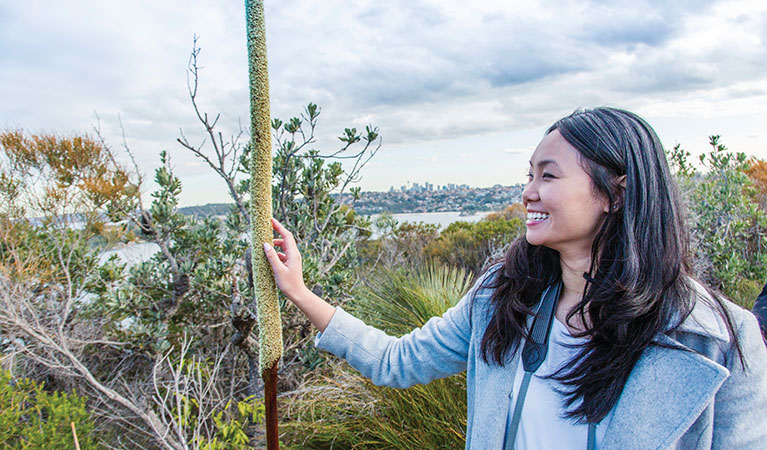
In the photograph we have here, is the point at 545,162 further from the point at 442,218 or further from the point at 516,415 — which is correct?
the point at 442,218

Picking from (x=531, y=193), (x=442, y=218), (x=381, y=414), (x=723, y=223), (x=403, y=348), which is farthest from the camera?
(x=442, y=218)

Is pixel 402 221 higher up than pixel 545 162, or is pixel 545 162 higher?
pixel 545 162

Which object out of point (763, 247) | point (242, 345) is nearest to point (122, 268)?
point (242, 345)

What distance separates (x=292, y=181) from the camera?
4.16 metres

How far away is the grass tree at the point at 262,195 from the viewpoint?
2.62ft

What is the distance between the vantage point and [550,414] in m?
1.30

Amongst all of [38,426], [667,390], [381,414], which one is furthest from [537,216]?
[38,426]

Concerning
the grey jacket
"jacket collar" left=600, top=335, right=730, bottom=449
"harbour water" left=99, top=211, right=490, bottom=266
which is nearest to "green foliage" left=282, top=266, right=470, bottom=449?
the grey jacket

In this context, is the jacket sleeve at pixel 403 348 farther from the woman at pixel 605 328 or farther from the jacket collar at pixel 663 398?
the jacket collar at pixel 663 398

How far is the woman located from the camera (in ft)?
3.79

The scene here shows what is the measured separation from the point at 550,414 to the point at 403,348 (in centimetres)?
53

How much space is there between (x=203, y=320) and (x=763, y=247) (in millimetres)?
8495

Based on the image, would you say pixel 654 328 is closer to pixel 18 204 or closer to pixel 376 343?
pixel 376 343

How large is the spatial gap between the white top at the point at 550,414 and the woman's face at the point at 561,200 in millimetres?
313
